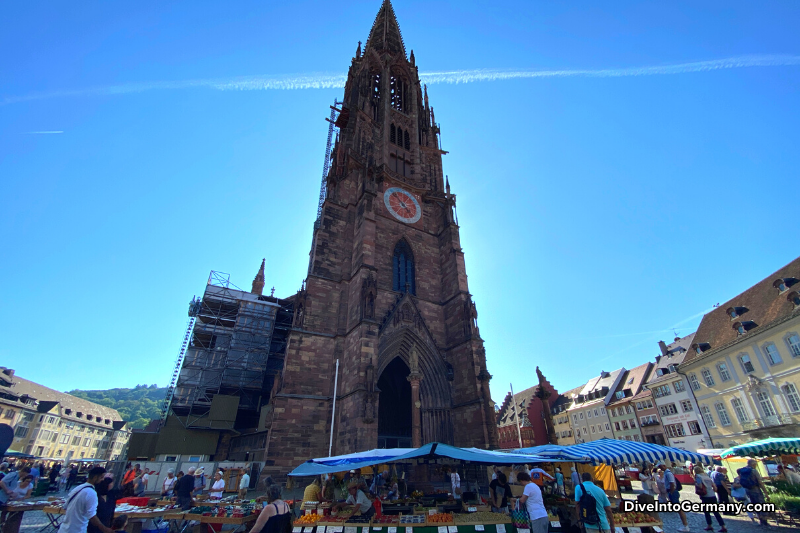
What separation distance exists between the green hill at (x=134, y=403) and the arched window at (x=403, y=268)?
240ft

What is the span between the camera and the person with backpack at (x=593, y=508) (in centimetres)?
600

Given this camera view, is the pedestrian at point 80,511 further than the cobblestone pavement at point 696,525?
No

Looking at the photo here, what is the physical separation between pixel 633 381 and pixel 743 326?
17.5 meters

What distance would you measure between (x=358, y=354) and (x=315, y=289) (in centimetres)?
487

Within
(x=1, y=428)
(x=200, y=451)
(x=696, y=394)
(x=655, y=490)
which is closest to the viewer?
(x=1, y=428)

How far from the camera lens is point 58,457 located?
165 ft

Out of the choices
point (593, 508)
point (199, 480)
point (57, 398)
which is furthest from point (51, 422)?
point (593, 508)

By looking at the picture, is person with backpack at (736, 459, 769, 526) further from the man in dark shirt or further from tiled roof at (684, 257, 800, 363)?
tiled roof at (684, 257, 800, 363)

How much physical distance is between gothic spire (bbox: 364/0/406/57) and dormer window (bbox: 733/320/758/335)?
114ft

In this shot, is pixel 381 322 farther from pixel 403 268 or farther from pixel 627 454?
pixel 627 454

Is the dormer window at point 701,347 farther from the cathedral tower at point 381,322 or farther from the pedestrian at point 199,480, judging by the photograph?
the pedestrian at point 199,480

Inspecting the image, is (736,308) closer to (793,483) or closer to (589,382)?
(793,483)

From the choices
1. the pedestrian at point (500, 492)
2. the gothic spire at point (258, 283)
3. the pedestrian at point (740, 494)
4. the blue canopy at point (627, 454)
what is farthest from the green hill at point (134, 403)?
the pedestrian at point (740, 494)

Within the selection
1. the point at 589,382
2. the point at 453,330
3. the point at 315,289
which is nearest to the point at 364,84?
the point at 315,289
